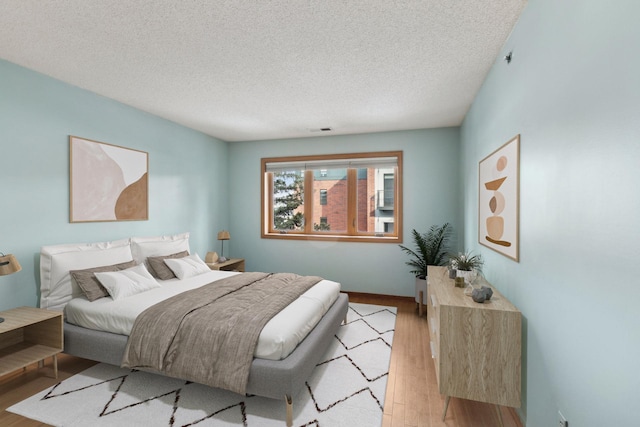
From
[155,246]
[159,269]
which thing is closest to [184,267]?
[159,269]

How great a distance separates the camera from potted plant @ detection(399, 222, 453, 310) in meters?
4.12

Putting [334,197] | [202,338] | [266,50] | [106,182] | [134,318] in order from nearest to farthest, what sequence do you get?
[202,338], [266,50], [134,318], [106,182], [334,197]

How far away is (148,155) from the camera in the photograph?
3811mm

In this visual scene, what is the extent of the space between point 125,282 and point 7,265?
2.68 feet

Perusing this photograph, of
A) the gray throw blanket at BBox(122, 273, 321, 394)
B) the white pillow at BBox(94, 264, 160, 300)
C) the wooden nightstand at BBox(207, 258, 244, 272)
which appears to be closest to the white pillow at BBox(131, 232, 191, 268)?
the white pillow at BBox(94, 264, 160, 300)

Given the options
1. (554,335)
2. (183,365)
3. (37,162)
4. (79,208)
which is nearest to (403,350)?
(554,335)

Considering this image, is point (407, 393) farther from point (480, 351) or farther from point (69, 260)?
point (69, 260)

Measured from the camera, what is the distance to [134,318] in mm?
2422

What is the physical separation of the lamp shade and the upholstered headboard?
0.38 metres

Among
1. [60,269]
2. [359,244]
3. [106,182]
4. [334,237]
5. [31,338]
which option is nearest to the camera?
[31,338]

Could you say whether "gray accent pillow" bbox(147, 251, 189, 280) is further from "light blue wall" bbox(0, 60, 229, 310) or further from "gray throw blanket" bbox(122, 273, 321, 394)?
"gray throw blanket" bbox(122, 273, 321, 394)

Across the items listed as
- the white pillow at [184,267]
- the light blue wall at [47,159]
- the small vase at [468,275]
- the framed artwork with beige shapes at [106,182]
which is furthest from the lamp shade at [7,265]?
the small vase at [468,275]

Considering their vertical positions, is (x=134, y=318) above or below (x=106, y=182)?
below

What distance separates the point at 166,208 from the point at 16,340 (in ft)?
6.61
